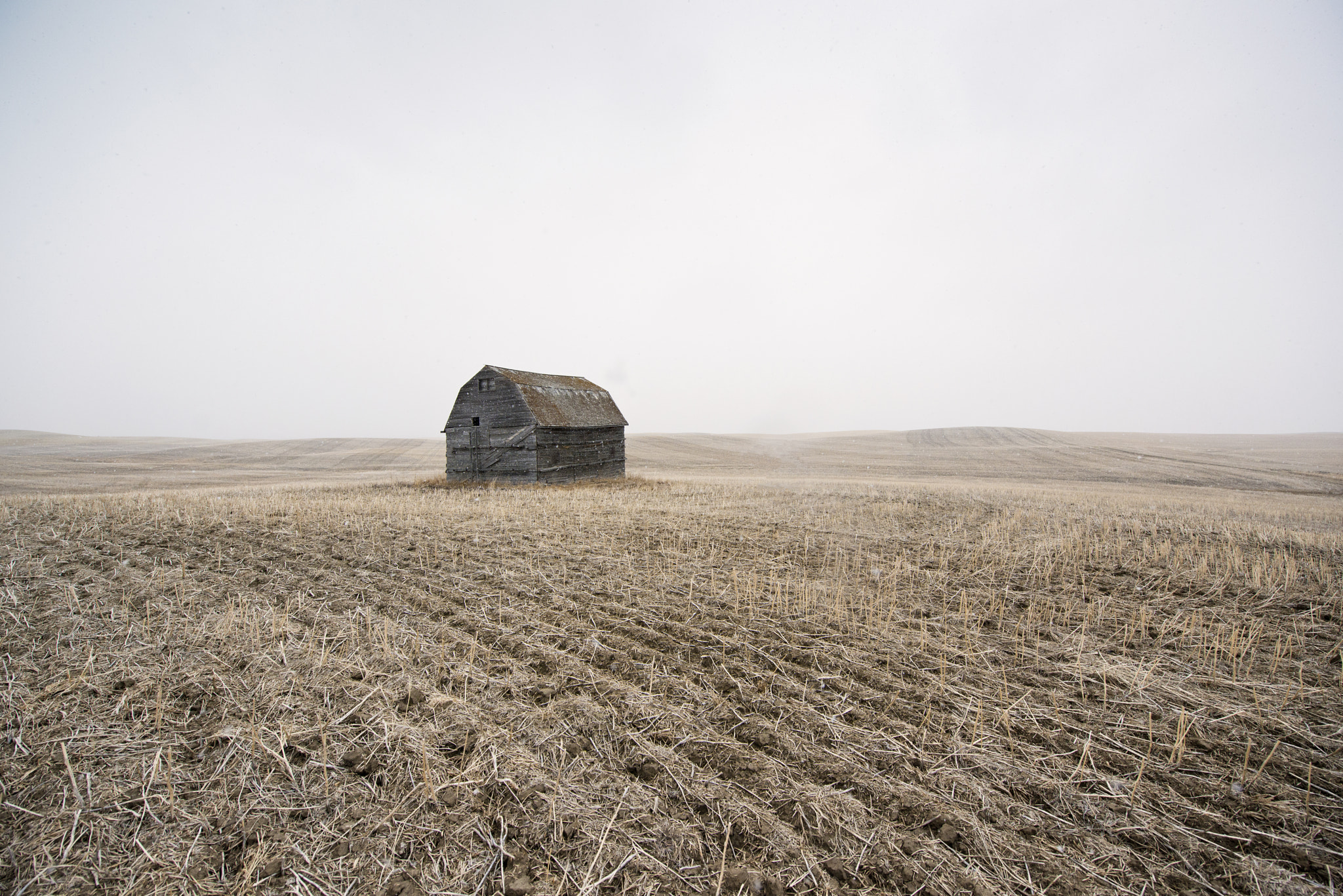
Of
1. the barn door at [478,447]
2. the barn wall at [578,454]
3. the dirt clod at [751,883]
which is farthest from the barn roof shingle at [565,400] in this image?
the dirt clod at [751,883]

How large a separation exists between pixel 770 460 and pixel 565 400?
28.3 meters

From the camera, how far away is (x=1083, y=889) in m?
2.82

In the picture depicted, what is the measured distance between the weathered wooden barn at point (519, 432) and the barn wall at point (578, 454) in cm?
4

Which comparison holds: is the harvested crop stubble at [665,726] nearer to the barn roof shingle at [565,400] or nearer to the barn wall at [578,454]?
the barn wall at [578,454]

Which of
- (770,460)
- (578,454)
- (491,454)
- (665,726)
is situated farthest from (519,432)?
(770,460)

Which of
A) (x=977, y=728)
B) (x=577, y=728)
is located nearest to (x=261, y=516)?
(x=577, y=728)

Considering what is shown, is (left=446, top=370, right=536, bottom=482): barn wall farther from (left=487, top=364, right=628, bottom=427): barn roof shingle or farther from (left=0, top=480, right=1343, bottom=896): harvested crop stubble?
(left=0, top=480, right=1343, bottom=896): harvested crop stubble

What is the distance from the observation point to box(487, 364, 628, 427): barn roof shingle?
23.6 metres

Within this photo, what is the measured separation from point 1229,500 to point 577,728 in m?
30.0

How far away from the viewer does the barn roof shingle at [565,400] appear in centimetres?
2356

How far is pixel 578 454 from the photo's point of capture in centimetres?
2564

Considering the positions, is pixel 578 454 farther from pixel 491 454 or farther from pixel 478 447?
pixel 478 447

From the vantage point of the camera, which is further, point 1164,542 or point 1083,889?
point 1164,542

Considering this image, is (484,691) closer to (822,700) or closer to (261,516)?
(822,700)
